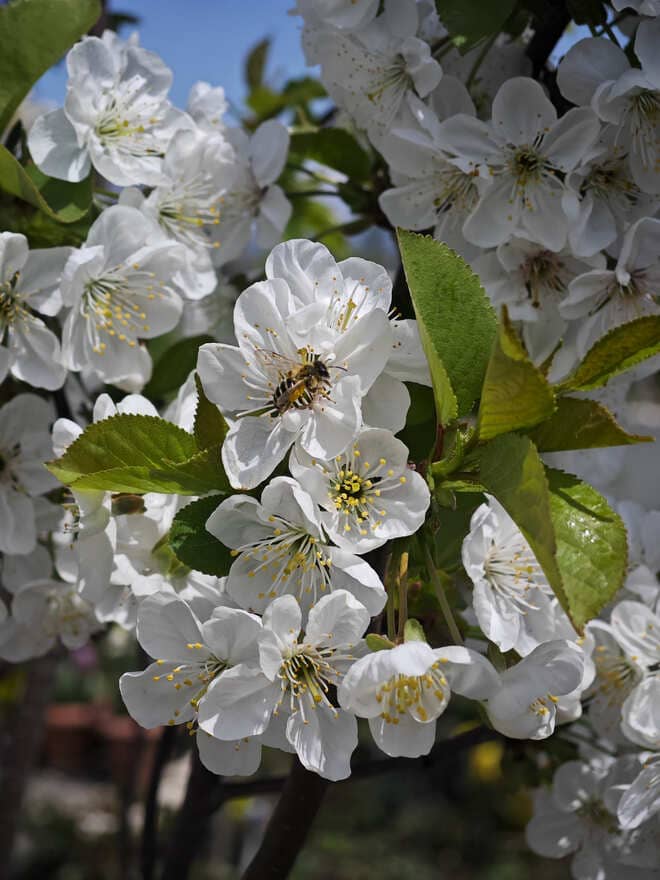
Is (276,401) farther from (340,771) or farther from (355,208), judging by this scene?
(355,208)

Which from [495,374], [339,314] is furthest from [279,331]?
[495,374]

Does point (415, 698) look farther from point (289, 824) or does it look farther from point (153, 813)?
point (153, 813)

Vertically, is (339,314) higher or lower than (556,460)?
higher

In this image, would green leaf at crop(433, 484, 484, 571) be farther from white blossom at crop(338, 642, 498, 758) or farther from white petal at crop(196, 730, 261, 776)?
white petal at crop(196, 730, 261, 776)

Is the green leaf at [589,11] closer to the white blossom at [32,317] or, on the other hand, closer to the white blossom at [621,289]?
the white blossom at [621,289]

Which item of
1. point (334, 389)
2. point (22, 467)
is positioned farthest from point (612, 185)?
point (22, 467)

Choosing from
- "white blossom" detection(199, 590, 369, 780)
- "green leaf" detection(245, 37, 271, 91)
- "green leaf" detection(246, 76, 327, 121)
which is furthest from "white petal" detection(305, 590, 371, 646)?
"green leaf" detection(245, 37, 271, 91)
